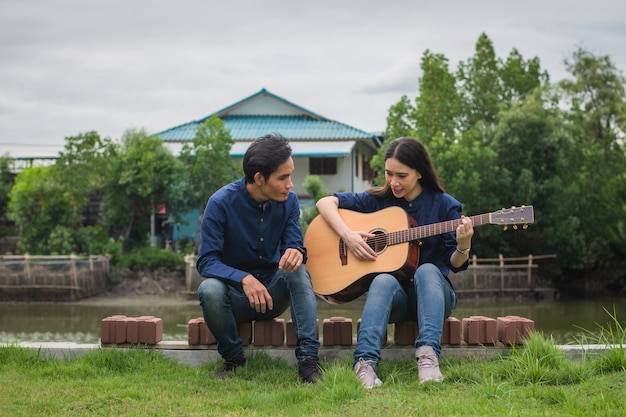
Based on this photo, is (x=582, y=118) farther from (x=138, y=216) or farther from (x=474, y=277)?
(x=138, y=216)

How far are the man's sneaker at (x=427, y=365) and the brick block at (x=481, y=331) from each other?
676mm

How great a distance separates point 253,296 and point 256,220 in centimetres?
52

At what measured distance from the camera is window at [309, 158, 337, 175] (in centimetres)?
2517

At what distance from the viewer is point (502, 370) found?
152 inches

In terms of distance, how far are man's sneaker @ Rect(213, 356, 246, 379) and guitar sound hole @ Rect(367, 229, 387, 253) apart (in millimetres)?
1007

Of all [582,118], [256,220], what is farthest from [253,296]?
[582,118]

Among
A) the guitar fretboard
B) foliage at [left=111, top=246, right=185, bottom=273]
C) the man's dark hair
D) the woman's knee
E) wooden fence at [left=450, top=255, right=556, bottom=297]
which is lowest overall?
wooden fence at [left=450, top=255, right=556, bottom=297]

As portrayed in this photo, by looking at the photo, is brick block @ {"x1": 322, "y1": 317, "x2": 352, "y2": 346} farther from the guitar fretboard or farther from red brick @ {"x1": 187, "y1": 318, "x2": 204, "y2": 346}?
red brick @ {"x1": 187, "y1": 318, "x2": 204, "y2": 346}

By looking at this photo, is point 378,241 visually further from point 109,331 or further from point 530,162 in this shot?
point 530,162

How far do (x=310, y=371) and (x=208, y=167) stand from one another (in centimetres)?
1807

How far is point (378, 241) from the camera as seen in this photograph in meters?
4.40

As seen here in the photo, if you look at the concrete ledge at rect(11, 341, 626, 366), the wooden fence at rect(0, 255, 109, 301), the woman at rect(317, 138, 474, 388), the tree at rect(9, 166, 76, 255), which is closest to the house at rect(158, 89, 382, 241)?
the tree at rect(9, 166, 76, 255)

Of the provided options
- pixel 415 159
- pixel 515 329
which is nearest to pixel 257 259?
pixel 415 159

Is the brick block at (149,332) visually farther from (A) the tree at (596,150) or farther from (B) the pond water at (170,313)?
(A) the tree at (596,150)
